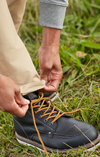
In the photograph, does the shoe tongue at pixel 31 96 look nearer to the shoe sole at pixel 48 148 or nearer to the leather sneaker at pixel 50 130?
the leather sneaker at pixel 50 130

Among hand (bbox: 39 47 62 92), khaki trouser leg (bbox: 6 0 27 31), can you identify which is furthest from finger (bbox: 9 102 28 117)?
khaki trouser leg (bbox: 6 0 27 31)

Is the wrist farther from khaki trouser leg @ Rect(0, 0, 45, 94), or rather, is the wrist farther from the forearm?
khaki trouser leg @ Rect(0, 0, 45, 94)

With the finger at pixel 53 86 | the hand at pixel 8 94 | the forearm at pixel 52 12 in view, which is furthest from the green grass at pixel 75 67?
the forearm at pixel 52 12

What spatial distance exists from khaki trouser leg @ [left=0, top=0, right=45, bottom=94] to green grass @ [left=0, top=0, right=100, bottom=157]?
39cm

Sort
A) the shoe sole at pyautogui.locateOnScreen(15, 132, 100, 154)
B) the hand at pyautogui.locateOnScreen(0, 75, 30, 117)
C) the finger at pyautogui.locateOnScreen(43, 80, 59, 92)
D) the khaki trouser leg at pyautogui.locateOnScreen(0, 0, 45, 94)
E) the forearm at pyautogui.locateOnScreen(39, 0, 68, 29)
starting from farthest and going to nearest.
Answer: the finger at pyautogui.locateOnScreen(43, 80, 59, 92) → the forearm at pyautogui.locateOnScreen(39, 0, 68, 29) → the shoe sole at pyautogui.locateOnScreen(15, 132, 100, 154) → the khaki trouser leg at pyautogui.locateOnScreen(0, 0, 45, 94) → the hand at pyautogui.locateOnScreen(0, 75, 30, 117)

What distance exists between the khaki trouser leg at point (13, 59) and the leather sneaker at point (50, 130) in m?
0.11

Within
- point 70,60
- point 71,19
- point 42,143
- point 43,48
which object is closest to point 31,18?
point 71,19

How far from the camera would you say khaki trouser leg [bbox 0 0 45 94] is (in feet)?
2.95

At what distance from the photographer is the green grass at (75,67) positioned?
1148mm

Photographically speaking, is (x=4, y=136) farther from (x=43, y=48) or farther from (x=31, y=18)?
(x=31, y=18)

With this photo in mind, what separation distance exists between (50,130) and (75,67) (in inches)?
28.0

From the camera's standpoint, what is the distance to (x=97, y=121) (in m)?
1.16

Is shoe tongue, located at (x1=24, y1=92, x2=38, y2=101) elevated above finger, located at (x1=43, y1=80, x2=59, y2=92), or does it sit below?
above

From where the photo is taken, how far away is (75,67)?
5.33 ft
